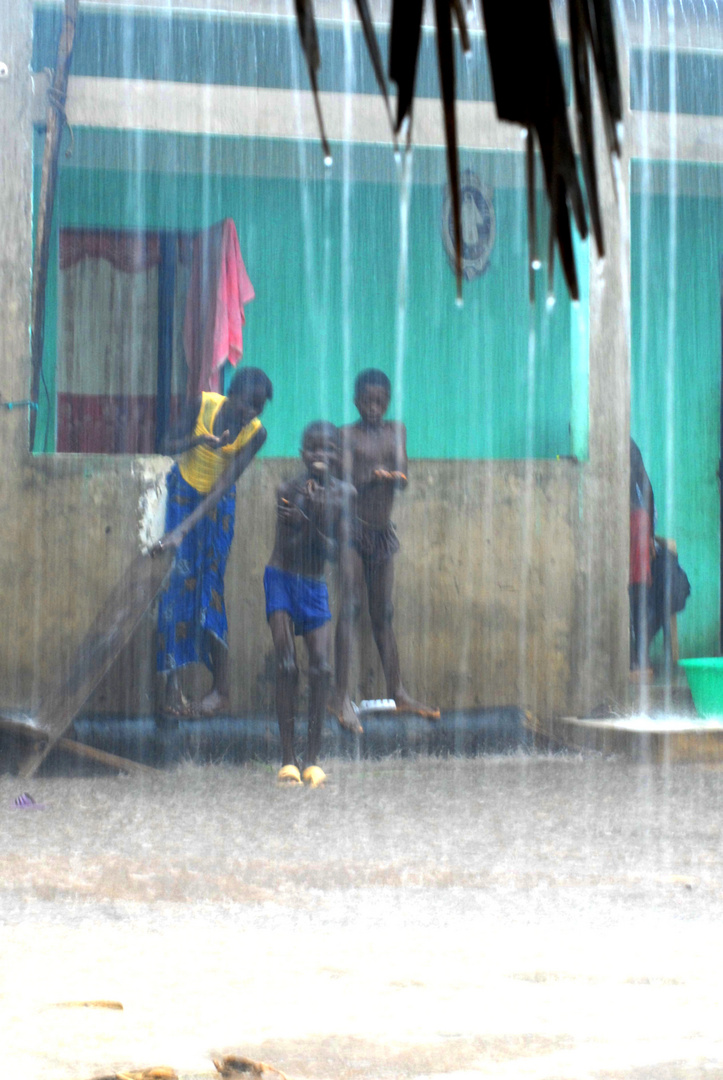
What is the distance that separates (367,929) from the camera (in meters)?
4.19

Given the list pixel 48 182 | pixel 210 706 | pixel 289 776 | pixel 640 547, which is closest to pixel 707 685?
pixel 640 547

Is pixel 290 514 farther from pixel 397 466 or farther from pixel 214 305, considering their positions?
pixel 214 305

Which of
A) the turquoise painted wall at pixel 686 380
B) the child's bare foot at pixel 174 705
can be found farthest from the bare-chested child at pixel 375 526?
the turquoise painted wall at pixel 686 380

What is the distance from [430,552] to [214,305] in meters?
1.98

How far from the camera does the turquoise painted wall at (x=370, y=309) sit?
943cm

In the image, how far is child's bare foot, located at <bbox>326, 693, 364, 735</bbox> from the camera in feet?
25.3

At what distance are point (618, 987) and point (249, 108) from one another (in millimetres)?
5770

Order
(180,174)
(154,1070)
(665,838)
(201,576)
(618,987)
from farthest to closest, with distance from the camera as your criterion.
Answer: (180,174) < (201,576) < (665,838) < (618,987) < (154,1070)

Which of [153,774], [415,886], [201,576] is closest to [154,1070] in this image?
[415,886]

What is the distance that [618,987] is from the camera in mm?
3582

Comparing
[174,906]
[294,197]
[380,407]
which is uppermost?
[294,197]

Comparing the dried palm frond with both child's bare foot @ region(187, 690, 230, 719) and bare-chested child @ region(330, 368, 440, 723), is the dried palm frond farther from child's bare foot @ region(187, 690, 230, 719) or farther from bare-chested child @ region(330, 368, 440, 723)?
child's bare foot @ region(187, 690, 230, 719)

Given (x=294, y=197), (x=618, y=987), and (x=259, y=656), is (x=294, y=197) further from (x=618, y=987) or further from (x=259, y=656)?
(x=618, y=987)

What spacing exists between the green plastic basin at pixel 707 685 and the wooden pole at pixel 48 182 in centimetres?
380
